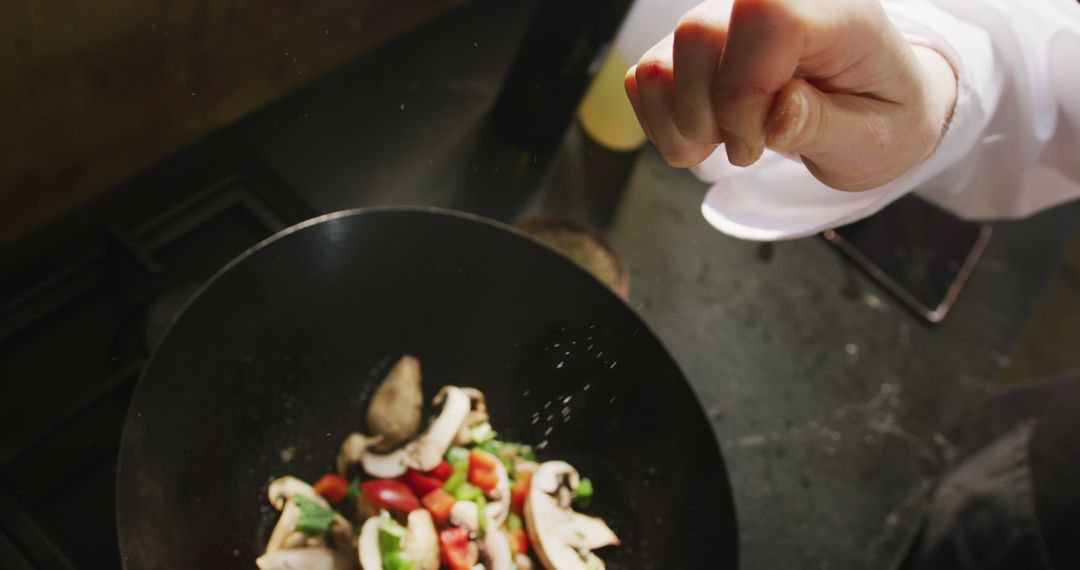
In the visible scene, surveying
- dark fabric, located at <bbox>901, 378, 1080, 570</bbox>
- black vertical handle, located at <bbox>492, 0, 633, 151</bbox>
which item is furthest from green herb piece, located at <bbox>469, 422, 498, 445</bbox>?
dark fabric, located at <bbox>901, 378, 1080, 570</bbox>

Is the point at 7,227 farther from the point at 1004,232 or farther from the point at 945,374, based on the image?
the point at 1004,232

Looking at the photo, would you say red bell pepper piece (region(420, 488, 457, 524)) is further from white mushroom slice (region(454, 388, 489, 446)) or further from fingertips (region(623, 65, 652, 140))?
fingertips (region(623, 65, 652, 140))

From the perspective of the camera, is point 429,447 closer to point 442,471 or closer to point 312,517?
point 442,471

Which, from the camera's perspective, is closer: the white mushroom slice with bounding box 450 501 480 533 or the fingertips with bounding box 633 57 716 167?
the fingertips with bounding box 633 57 716 167

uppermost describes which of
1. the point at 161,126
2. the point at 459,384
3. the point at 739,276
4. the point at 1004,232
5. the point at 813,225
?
the point at 161,126

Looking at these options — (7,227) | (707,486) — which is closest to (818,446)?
(707,486)

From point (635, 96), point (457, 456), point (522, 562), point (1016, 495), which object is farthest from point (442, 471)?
point (1016, 495)

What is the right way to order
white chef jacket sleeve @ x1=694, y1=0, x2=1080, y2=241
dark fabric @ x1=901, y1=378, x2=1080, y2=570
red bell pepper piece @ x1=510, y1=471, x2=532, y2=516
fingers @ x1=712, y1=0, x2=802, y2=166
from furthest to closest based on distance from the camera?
dark fabric @ x1=901, y1=378, x2=1080, y2=570 → red bell pepper piece @ x1=510, y1=471, x2=532, y2=516 → white chef jacket sleeve @ x1=694, y1=0, x2=1080, y2=241 → fingers @ x1=712, y1=0, x2=802, y2=166
